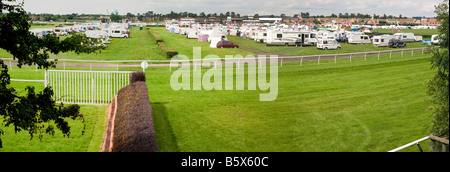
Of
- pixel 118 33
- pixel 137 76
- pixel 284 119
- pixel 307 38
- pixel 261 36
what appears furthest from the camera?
pixel 118 33

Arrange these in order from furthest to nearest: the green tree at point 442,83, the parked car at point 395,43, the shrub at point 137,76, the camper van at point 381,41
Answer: the camper van at point 381,41
the parked car at point 395,43
the shrub at point 137,76
the green tree at point 442,83

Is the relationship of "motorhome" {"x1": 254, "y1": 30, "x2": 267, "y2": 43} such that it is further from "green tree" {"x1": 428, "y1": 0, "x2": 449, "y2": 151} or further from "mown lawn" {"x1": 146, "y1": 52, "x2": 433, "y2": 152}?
"green tree" {"x1": 428, "y1": 0, "x2": 449, "y2": 151}

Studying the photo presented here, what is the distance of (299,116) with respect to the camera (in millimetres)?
13305

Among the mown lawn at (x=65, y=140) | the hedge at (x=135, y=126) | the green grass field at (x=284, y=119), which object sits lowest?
the mown lawn at (x=65, y=140)

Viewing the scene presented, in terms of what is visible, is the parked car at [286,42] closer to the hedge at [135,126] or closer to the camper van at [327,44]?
the camper van at [327,44]

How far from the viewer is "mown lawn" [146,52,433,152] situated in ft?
33.8

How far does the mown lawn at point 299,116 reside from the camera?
33.8 ft

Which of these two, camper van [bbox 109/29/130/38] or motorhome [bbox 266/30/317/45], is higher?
camper van [bbox 109/29/130/38]

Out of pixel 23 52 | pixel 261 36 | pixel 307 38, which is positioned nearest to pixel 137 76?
pixel 23 52

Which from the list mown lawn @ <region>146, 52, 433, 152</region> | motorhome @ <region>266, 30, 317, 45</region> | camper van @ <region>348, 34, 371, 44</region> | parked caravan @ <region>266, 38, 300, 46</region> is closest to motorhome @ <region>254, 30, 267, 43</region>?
motorhome @ <region>266, 30, 317, 45</region>

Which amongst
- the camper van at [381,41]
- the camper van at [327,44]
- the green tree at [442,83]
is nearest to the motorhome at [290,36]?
the camper van at [327,44]

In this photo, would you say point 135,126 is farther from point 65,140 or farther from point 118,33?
point 118,33
